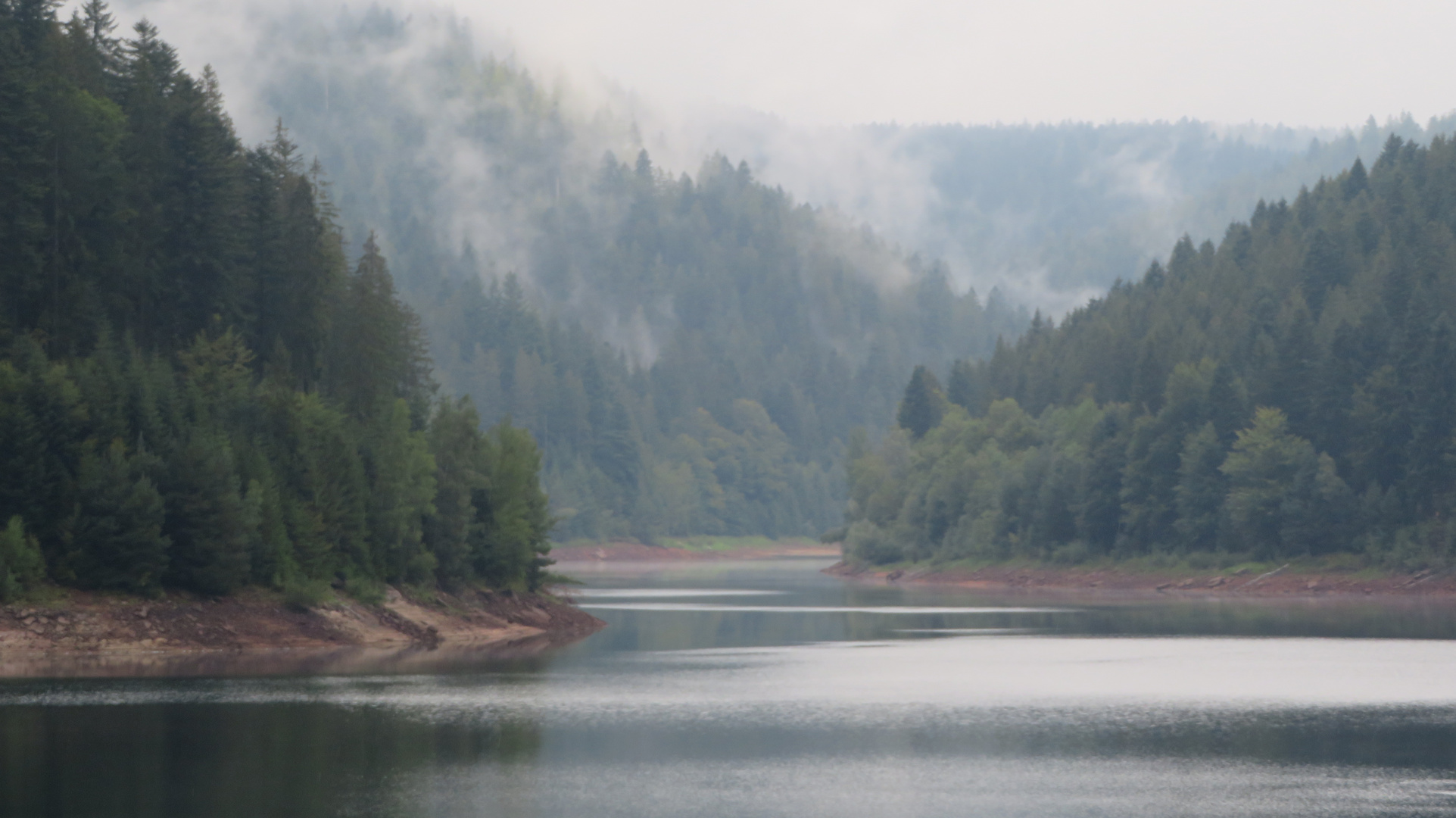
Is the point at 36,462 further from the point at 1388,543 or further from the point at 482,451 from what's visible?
the point at 1388,543

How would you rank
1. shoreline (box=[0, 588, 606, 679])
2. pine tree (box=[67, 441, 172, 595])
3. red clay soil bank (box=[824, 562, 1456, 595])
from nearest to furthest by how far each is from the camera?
shoreline (box=[0, 588, 606, 679]) → pine tree (box=[67, 441, 172, 595]) → red clay soil bank (box=[824, 562, 1456, 595])

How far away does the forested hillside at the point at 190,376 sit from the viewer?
70.6m

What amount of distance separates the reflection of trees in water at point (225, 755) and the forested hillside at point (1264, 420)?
101 metres

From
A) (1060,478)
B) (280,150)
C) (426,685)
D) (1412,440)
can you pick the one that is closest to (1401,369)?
(1412,440)

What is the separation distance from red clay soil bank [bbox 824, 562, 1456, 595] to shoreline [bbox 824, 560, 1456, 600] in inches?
2.4

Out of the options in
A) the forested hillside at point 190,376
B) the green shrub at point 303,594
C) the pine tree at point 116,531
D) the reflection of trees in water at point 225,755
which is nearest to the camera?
the reflection of trees in water at point 225,755

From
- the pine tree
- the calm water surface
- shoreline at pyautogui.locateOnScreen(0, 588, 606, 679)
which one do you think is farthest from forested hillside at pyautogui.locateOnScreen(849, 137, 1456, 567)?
the pine tree

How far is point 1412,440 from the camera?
13600cm

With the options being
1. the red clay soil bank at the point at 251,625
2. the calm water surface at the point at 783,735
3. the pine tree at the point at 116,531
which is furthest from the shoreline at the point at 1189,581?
the pine tree at the point at 116,531

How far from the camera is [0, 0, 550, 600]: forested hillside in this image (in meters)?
70.6

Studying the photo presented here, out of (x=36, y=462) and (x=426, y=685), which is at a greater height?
(x=36, y=462)

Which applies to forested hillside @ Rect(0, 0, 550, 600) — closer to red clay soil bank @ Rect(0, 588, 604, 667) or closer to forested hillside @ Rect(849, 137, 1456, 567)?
red clay soil bank @ Rect(0, 588, 604, 667)

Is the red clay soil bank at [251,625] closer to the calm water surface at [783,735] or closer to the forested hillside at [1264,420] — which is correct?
the calm water surface at [783,735]

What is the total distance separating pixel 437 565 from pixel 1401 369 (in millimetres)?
88030
